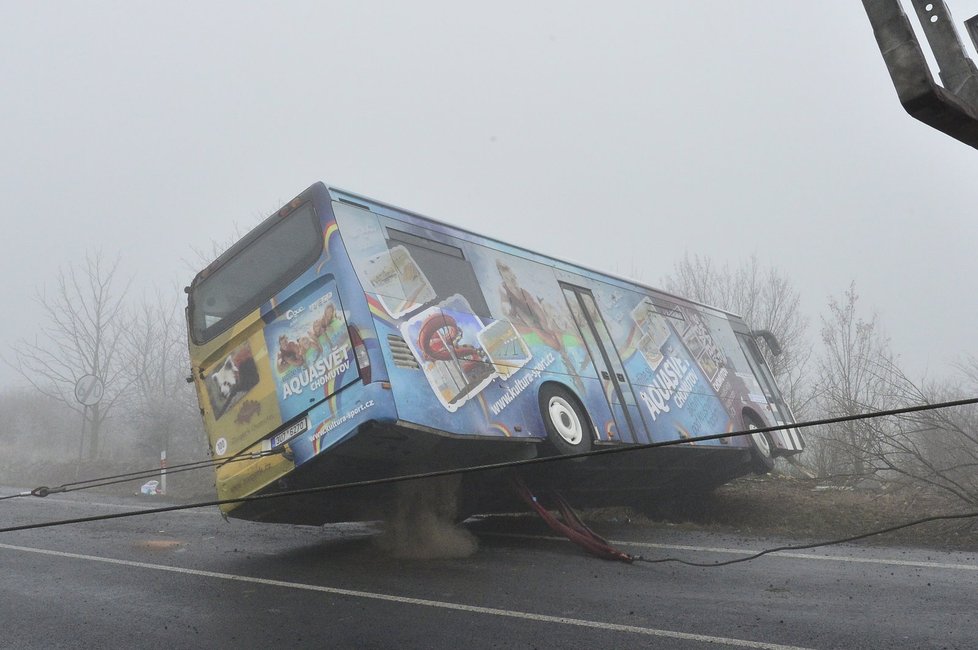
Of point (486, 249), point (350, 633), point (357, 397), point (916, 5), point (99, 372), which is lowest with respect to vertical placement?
point (350, 633)

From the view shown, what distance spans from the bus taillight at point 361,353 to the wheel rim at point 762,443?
7.37 m

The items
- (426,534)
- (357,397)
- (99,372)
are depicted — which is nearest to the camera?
(357,397)

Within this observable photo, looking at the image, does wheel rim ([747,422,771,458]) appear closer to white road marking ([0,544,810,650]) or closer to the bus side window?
the bus side window

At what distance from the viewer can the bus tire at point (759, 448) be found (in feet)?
37.3

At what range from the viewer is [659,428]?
9281 mm

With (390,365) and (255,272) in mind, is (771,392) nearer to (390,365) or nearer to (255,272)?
(390,365)

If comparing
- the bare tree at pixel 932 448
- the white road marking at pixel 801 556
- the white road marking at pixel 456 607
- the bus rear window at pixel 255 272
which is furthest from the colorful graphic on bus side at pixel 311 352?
the bare tree at pixel 932 448

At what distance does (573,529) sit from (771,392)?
23.2ft

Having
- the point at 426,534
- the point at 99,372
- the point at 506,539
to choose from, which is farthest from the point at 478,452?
the point at 99,372

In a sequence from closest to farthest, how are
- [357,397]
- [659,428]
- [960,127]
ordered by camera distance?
[960,127] < [357,397] < [659,428]

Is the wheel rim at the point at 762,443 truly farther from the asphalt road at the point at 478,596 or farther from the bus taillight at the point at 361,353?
the bus taillight at the point at 361,353

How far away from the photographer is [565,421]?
25.2 ft

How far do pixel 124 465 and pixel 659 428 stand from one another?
17.0m

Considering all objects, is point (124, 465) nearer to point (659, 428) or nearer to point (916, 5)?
point (659, 428)
